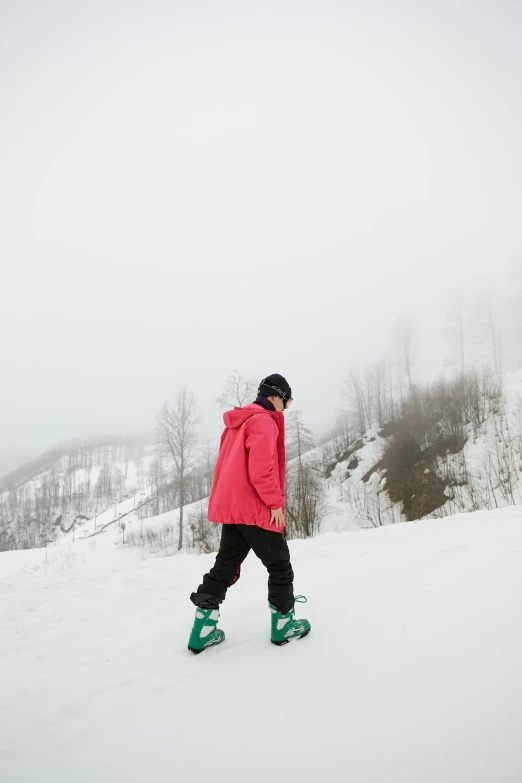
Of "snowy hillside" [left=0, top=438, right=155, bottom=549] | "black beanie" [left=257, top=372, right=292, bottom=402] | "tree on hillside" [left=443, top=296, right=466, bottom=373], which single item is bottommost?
"snowy hillside" [left=0, top=438, right=155, bottom=549]

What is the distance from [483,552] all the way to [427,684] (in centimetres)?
274

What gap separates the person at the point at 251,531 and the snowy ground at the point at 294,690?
16cm

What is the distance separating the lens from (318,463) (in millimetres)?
29891

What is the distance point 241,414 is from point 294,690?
1677 millimetres

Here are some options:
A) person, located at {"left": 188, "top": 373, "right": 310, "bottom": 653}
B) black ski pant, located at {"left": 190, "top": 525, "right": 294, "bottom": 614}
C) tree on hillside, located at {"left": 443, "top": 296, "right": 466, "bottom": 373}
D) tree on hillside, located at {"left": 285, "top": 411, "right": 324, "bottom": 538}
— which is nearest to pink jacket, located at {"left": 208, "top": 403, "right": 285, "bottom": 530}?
person, located at {"left": 188, "top": 373, "right": 310, "bottom": 653}

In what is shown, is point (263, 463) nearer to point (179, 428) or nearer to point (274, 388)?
point (274, 388)

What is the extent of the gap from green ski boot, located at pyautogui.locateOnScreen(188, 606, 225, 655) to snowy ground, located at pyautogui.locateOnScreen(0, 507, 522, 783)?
0.07 m

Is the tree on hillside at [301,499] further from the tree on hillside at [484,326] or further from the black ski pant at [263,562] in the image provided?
the tree on hillside at [484,326]

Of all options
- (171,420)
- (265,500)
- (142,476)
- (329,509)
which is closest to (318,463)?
(329,509)

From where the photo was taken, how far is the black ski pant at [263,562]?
2.50m

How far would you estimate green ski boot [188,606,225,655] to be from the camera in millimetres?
2502

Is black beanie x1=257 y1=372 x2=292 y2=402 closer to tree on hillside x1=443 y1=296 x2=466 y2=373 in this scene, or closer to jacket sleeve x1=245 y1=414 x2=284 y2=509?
jacket sleeve x1=245 y1=414 x2=284 y2=509

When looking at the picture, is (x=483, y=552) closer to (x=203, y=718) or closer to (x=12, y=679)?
(x=203, y=718)

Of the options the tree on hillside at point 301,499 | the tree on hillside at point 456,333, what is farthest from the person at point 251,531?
the tree on hillside at point 456,333
